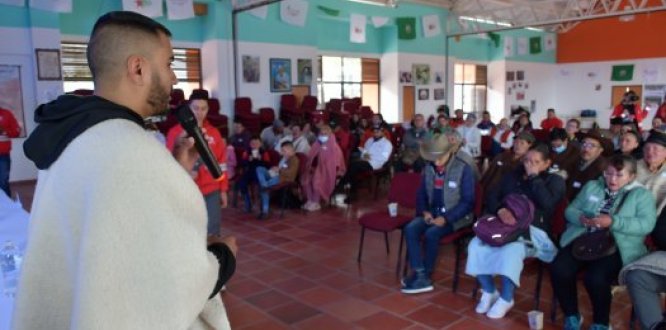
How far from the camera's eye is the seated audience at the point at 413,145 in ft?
24.3

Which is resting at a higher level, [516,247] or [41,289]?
[41,289]

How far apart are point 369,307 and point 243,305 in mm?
887

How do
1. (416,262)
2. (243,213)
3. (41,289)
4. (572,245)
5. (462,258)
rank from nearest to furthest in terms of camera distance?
(41,289), (572,245), (416,262), (462,258), (243,213)

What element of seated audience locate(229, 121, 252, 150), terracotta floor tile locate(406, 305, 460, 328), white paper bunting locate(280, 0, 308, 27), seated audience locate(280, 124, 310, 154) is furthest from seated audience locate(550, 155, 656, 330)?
white paper bunting locate(280, 0, 308, 27)

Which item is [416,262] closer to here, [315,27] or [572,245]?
[572,245]

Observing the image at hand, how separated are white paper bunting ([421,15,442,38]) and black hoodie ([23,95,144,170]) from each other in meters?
13.6

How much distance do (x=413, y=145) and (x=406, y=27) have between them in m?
6.77

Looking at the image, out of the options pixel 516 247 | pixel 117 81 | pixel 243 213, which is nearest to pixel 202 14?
pixel 243 213

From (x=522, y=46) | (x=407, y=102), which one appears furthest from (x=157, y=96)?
(x=522, y=46)

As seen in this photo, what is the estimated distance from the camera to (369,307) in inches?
137

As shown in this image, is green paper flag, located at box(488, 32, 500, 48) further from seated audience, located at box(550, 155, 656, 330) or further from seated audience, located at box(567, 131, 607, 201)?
seated audience, located at box(550, 155, 656, 330)

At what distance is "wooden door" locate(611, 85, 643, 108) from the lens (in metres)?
16.9

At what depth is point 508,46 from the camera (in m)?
17.0

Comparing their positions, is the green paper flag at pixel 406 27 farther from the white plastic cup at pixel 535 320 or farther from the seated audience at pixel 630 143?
the white plastic cup at pixel 535 320
